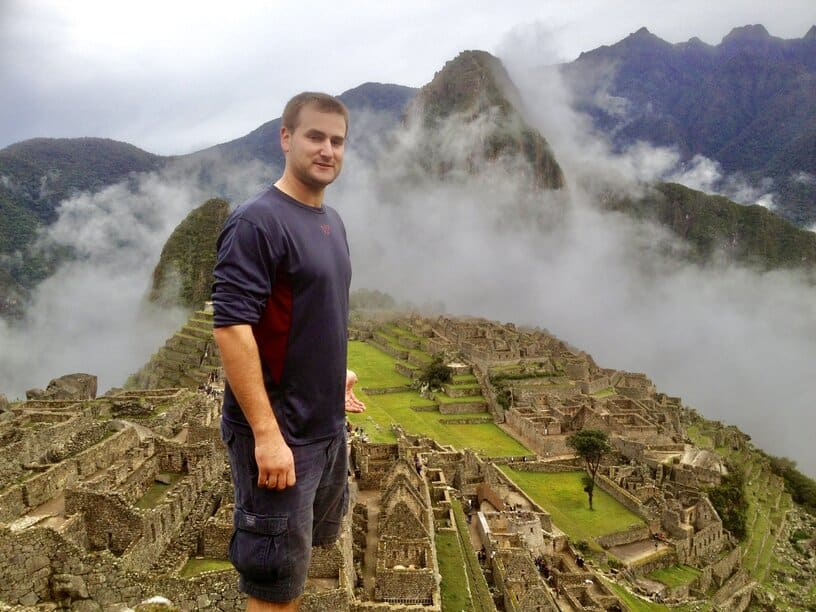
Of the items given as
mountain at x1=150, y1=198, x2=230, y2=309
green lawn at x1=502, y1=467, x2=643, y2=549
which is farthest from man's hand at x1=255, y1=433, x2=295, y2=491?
mountain at x1=150, y1=198, x2=230, y2=309

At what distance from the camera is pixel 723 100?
16675 cm

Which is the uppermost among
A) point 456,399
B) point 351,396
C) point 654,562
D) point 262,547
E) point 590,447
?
point 351,396

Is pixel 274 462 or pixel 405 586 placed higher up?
pixel 274 462

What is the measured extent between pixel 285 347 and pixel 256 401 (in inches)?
12.2

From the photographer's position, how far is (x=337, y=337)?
3.11 meters

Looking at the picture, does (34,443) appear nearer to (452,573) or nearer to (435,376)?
(452,573)

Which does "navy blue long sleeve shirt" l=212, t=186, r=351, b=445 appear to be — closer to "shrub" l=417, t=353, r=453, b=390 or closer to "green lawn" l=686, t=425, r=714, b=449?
"shrub" l=417, t=353, r=453, b=390

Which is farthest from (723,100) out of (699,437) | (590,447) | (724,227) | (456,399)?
(590,447)

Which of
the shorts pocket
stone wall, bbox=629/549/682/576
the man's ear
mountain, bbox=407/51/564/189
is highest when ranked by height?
mountain, bbox=407/51/564/189

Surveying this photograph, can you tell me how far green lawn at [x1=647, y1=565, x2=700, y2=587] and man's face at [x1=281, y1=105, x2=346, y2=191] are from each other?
76.6ft

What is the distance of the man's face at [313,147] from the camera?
3.06 meters

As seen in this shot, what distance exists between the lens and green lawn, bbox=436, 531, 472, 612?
10625 millimetres

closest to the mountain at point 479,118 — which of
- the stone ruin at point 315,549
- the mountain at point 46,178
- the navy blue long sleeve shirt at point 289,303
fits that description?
the mountain at point 46,178

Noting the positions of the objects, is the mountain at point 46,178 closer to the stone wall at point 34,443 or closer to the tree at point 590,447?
the tree at point 590,447
